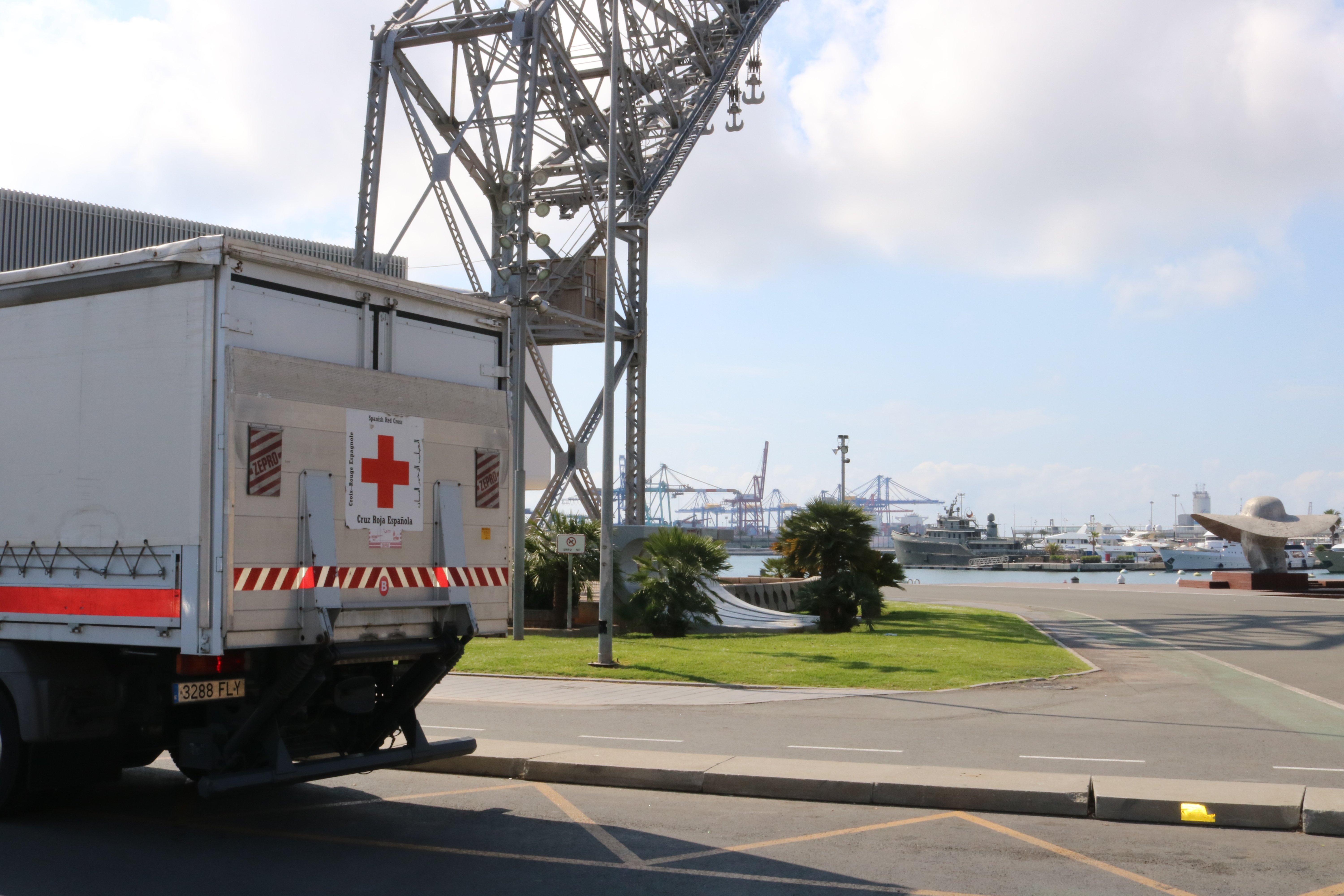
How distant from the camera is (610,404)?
1961cm

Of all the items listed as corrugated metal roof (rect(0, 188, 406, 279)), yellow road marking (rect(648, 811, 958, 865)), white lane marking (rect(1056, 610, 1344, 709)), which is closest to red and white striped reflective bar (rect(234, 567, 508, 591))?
yellow road marking (rect(648, 811, 958, 865))

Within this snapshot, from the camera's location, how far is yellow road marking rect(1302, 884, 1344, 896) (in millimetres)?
6484

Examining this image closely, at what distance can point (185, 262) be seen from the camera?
24.6 ft

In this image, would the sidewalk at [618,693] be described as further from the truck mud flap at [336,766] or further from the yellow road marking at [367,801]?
the truck mud flap at [336,766]

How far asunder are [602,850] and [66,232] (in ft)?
181

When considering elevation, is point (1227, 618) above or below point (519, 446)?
below

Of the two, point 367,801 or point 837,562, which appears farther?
point 837,562

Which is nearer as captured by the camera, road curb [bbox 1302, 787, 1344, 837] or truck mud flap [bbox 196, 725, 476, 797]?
truck mud flap [bbox 196, 725, 476, 797]

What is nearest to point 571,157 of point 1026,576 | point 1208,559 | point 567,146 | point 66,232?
point 567,146

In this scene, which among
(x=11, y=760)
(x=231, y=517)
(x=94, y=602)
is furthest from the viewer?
(x=11, y=760)

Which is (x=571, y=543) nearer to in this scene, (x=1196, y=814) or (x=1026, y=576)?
(x=1196, y=814)

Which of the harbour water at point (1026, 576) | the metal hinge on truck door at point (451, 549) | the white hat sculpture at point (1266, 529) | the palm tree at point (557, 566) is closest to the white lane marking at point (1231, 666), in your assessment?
the metal hinge on truck door at point (451, 549)

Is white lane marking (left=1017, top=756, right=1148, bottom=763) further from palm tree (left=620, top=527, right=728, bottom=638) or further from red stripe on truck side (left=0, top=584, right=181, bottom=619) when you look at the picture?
palm tree (left=620, top=527, right=728, bottom=638)

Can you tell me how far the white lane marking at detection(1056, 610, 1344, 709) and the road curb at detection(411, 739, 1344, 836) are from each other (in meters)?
7.00
